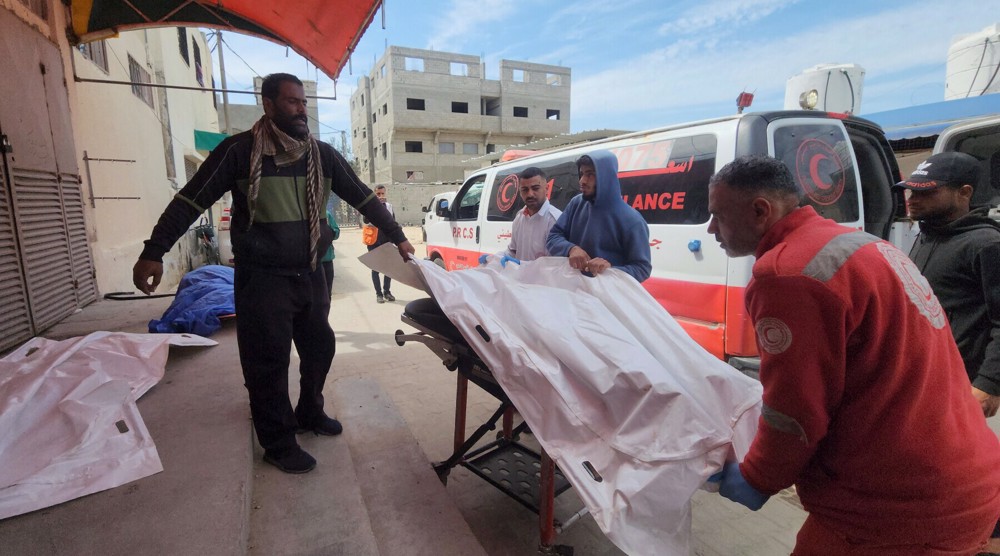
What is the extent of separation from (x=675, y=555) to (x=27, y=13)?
5.77m

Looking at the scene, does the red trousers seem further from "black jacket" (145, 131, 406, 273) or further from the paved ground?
"black jacket" (145, 131, 406, 273)

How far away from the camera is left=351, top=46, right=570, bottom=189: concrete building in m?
31.3

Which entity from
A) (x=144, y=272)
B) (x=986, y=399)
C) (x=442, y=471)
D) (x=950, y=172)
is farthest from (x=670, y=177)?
(x=144, y=272)

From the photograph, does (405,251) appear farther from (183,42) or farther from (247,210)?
(183,42)

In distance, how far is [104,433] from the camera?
7.00 feet

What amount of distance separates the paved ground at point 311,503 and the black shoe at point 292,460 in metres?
0.04

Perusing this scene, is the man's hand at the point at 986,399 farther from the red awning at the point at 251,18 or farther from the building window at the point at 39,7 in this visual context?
the building window at the point at 39,7

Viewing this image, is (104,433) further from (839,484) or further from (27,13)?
(27,13)

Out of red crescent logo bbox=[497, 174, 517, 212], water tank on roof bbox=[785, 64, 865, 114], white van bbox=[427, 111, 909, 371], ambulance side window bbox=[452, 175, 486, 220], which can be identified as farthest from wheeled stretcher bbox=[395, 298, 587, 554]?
water tank on roof bbox=[785, 64, 865, 114]

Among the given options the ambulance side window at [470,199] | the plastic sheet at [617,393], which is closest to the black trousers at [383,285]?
the ambulance side window at [470,199]

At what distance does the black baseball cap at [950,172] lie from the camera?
2.00 m

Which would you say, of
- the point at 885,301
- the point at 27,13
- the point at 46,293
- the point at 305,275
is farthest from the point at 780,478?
the point at 27,13

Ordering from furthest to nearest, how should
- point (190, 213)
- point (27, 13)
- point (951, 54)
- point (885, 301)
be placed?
point (951, 54) → point (27, 13) → point (190, 213) → point (885, 301)

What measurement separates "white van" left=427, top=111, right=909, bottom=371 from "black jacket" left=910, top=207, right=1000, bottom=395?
94 cm
